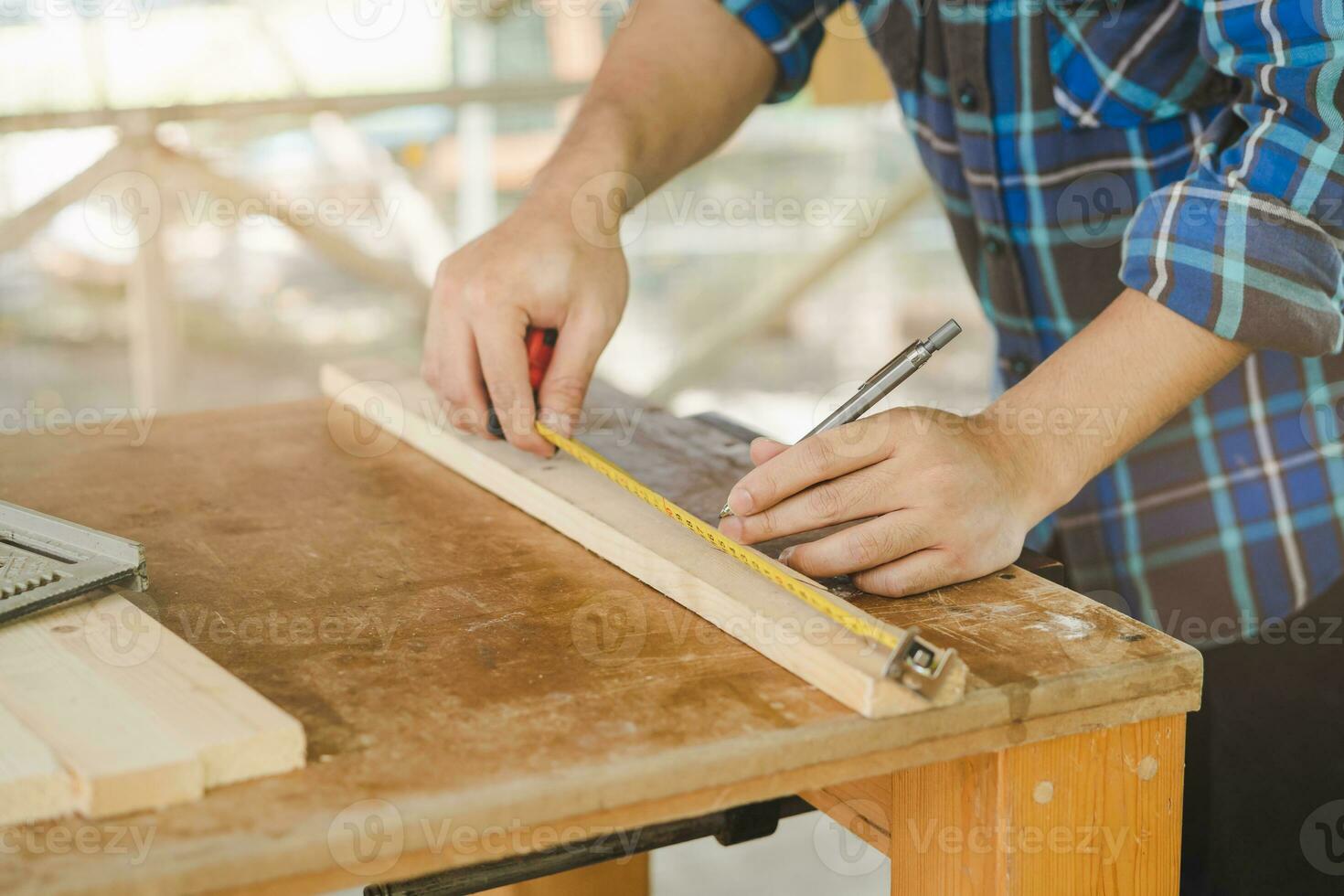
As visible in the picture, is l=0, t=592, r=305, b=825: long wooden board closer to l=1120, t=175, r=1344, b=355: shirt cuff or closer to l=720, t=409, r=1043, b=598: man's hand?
l=720, t=409, r=1043, b=598: man's hand

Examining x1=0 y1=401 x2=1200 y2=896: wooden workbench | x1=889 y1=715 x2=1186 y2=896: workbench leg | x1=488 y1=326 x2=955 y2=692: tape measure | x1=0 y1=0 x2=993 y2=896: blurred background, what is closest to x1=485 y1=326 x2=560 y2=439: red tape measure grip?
x1=488 y1=326 x2=955 y2=692: tape measure

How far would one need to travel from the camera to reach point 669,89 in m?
1.52

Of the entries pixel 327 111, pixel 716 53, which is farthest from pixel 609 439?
pixel 327 111

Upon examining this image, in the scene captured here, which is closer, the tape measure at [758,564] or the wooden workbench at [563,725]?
the wooden workbench at [563,725]

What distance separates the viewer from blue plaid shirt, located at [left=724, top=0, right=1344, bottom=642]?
1.31m

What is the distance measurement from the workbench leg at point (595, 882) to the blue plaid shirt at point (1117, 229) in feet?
1.99

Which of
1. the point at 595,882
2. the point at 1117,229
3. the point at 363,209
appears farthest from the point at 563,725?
the point at 363,209

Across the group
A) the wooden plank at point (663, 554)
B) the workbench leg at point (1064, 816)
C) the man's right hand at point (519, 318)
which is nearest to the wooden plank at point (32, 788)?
the wooden plank at point (663, 554)

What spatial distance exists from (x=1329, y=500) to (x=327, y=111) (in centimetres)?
293

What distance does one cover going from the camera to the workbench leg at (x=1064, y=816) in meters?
0.80

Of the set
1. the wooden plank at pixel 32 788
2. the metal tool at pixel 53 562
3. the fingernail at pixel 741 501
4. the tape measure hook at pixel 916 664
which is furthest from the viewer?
the fingernail at pixel 741 501

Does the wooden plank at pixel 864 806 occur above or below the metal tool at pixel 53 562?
below

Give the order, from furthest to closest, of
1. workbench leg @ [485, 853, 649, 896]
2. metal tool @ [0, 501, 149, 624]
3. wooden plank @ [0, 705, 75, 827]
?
1. workbench leg @ [485, 853, 649, 896]
2. metal tool @ [0, 501, 149, 624]
3. wooden plank @ [0, 705, 75, 827]

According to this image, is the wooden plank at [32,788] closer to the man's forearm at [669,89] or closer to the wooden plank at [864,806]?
the wooden plank at [864,806]
